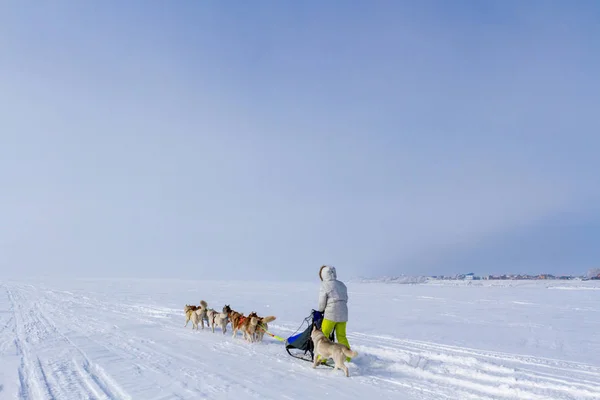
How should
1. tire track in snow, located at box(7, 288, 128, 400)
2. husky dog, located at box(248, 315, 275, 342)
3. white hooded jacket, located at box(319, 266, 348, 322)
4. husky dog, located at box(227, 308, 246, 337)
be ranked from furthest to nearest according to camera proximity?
1. husky dog, located at box(227, 308, 246, 337)
2. husky dog, located at box(248, 315, 275, 342)
3. white hooded jacket, located at box(319, 266, 348, 322)
4. tire track in snow, located at box(7, 288, 128, 400)

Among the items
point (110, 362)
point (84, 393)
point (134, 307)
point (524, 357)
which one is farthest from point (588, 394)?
point (134, 307)

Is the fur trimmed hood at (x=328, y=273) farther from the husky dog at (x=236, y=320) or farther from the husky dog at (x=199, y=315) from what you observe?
the husky dog at (x=199, y=315)

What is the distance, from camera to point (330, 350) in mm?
6484

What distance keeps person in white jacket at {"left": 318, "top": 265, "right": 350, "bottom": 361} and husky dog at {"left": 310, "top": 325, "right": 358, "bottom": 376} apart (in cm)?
28

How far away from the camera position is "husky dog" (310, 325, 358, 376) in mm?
6281

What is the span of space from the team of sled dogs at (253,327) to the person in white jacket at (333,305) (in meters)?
0.28

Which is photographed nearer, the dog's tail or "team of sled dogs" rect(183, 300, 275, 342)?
the dog's tail

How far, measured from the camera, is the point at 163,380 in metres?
5.75

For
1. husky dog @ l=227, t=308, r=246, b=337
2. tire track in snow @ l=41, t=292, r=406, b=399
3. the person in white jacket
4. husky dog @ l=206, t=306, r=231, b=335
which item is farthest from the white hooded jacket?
husky dog @ l=206, t=306, r=231, b=335

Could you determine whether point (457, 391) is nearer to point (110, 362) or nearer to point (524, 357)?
point (524, 357)

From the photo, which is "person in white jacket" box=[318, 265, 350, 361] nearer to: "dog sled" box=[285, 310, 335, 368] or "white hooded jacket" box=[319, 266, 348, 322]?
"white hooded jacket" box=[319, 266, 348, 322]

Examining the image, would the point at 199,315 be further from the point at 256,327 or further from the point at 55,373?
the point at 55,373

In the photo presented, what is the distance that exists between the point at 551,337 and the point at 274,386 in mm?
8216

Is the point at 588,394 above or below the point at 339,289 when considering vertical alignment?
below
